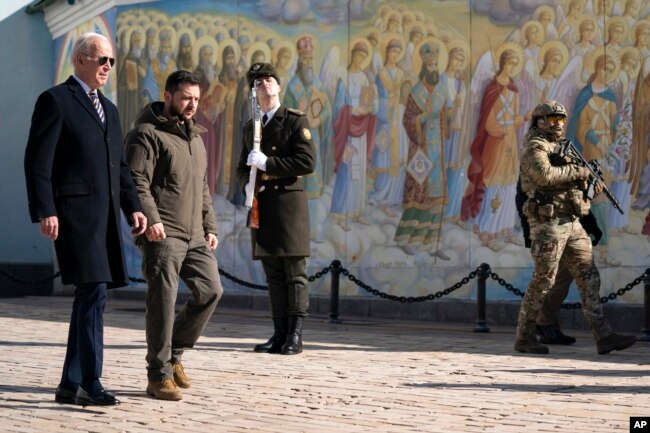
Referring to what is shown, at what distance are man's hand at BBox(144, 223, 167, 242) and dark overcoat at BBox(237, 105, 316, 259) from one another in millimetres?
2743

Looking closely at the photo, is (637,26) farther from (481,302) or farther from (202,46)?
(202,46)

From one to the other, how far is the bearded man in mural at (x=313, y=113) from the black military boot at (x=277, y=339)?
20.2ft

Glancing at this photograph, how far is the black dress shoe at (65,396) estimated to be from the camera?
22.2ft

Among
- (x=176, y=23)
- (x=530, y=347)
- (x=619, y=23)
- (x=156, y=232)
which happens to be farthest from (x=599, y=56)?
(x=156, y=232)

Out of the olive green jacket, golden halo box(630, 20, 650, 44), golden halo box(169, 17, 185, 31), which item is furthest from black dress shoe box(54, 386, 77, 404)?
golden halo box(169, 17, 185, 31)

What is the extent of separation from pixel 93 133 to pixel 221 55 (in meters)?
10.9

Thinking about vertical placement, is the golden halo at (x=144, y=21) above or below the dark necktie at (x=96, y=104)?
above

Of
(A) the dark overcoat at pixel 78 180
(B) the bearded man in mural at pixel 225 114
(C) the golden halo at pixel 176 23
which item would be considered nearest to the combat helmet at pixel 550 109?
(A) the dark overcoat at pixel 78 180

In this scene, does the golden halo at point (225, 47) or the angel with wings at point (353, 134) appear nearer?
the angel with wings at point (353, 134)

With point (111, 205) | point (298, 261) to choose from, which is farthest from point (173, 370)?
point (298, 261)

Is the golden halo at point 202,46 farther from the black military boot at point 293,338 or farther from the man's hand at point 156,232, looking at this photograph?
the man's hand at point 156,232

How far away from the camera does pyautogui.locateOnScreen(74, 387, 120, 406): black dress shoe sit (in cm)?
661

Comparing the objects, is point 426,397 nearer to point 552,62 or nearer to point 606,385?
point 606,385

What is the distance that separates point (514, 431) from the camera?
19.3 ft
